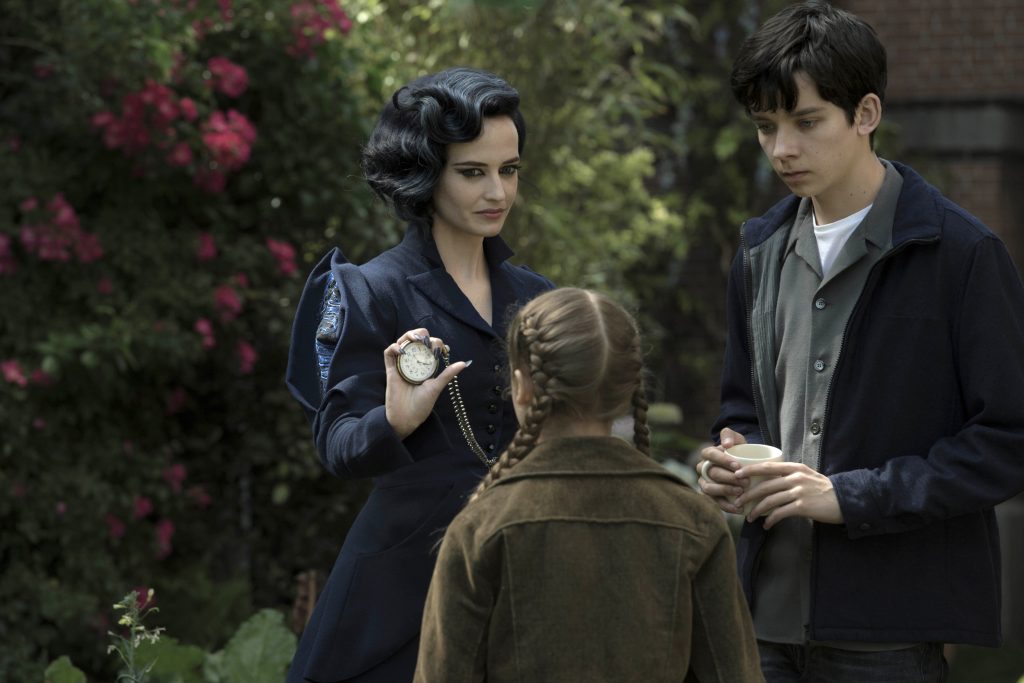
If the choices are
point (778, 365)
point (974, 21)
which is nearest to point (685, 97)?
point (974, 21)

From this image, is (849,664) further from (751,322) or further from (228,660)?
(228,660)

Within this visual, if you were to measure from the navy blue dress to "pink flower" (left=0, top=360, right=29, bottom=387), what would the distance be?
6.66 feet

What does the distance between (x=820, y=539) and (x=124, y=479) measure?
2997 millimetres

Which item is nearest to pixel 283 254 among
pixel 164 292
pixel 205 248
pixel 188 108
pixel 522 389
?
pixel 205 248

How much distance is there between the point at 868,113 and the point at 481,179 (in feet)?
2.32

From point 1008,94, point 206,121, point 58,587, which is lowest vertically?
point 58,587

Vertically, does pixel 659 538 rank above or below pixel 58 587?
above

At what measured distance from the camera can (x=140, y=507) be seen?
16.1 ft

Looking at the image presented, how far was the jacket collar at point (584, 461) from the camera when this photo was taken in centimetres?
221

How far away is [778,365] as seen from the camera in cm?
277

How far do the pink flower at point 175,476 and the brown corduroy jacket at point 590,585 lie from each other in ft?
9.81

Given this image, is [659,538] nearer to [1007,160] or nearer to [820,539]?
[820,539]

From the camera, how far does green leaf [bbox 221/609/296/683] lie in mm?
4062

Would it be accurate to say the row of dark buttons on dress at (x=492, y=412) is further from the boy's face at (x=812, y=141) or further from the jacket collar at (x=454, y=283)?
the boy's face at (x=812, y=141)
